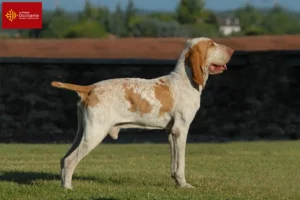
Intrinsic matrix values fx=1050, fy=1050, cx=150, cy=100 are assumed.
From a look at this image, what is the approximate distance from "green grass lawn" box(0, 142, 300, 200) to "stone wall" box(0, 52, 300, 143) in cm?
456

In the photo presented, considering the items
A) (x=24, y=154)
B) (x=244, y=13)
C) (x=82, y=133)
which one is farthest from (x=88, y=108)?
(x=244, y=13)

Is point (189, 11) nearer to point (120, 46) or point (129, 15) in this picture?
point (129, 15)

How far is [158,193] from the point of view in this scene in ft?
40.9

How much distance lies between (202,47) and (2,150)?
26.7ft

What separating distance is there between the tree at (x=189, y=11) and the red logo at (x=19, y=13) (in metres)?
26.7

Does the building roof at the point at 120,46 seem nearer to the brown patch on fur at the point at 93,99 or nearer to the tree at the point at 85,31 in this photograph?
the tree at the point at 85,31

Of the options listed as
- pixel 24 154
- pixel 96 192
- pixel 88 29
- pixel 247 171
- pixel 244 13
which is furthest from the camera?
pixel 244 13

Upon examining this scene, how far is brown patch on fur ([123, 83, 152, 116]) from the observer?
12.7m

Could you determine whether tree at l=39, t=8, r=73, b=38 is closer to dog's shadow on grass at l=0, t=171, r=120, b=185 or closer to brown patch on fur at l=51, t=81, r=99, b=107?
dog's shadow on grass at l=0, t=171, r=120, b=185

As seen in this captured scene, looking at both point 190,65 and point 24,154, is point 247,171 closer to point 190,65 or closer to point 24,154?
point 190,65

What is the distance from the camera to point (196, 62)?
42.9 feet

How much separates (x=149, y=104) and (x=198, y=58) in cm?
89

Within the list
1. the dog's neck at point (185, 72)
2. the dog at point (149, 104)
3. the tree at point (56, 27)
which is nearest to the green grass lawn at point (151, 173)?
the dog at point (149, 104)

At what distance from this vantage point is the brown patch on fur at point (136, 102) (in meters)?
12.7
